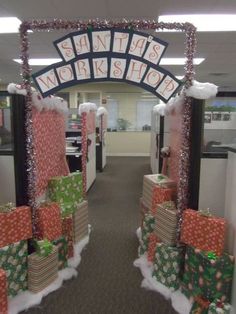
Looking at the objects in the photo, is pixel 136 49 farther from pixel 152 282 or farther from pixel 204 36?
pixel 204 36

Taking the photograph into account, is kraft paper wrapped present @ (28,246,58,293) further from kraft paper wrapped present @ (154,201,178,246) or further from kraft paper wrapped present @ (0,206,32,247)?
kraft paper wrapped present @ (154,201,178,246)

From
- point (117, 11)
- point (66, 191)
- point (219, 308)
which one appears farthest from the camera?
point (117, 11)

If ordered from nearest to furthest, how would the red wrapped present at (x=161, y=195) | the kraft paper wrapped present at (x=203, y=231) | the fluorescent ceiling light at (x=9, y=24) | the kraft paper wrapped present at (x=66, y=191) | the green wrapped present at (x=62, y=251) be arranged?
the kraft paper wrapped present at (x=203, y=231) < the green wrapped present at (x=62, y=251) < the red wrapped present at (x=161, y=195) < the kraft paper wrapped present at (x=66, y=191) < the fluorescent ceiling light at (x=9, y=24)

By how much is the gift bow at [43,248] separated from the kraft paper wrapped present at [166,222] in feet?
3.01

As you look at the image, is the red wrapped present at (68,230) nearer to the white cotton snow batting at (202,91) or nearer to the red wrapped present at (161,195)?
the red wrapped present at (161,195)

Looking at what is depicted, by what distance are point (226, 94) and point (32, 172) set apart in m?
3.26

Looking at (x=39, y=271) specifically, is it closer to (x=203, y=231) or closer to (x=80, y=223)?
(x=80, y=223)

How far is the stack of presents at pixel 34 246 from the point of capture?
6.88 feet

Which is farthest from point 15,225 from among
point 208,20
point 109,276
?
point 208,20

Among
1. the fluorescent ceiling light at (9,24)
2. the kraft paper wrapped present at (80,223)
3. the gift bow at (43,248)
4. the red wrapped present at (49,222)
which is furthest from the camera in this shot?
the fluorescent ceiling light at (9,24)

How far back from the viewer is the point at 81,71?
2205mm

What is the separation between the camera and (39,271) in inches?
88.4

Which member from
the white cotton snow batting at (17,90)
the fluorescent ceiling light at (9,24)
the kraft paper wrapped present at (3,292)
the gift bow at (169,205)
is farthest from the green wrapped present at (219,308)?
the fluorescent ceiling light at (9,24)

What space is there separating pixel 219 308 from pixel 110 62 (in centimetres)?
182
